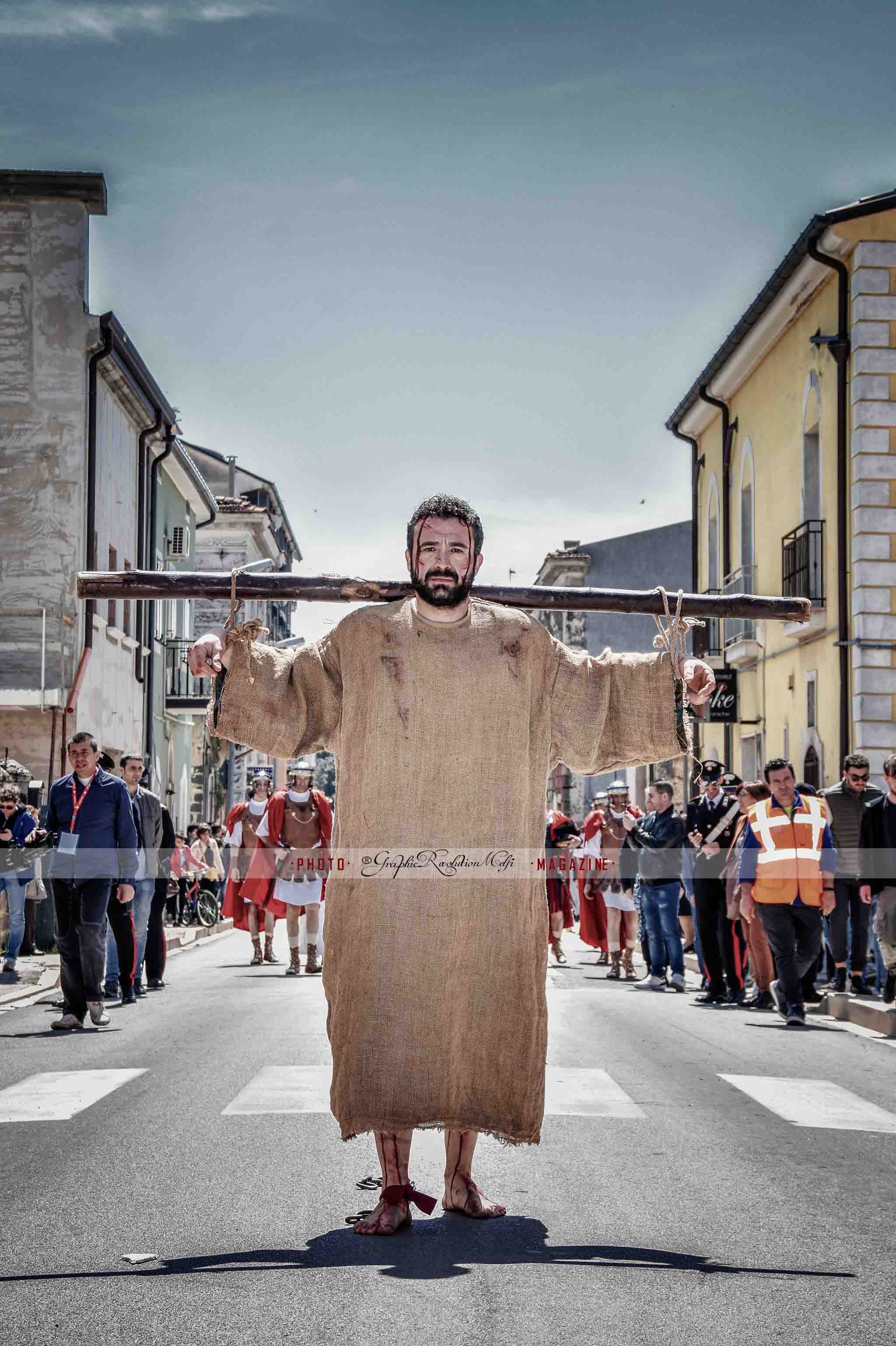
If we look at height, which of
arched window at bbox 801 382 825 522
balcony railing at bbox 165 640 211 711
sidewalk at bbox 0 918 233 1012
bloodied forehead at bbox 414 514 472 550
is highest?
arched window at bbox 801 382 825 522

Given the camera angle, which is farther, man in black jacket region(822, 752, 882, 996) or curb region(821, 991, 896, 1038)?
man in black jacket region(822, 752, 882, 996)

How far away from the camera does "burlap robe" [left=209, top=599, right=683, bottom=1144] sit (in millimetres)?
5602

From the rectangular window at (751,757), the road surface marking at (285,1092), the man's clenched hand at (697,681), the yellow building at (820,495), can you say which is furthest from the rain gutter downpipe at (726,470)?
the man's clenched hand at (697,681)

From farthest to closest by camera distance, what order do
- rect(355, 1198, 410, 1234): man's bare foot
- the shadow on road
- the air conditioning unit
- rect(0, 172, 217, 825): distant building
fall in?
the air conditioning unit < rect(0, 172, 217, 825): distant building < rect(355, 1198, 410, 1234): man's bare foot < the shadow on road

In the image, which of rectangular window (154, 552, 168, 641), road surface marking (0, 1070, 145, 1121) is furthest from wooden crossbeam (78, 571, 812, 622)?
rectangular window (154, 552, 168, 641)

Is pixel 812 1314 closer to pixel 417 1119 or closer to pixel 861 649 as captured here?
pixel 417 1119

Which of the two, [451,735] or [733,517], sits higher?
[733,517]

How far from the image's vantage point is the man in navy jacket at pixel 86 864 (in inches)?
473

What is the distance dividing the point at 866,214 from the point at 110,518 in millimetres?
14584

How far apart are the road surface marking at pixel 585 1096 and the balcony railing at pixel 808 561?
14821 millimetres

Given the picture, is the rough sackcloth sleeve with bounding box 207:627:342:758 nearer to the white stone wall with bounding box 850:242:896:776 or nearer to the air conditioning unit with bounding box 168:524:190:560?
the white stone wall with bounding box 850:242:896:776

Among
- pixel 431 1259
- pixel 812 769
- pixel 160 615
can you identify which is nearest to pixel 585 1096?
pixel 431 1259

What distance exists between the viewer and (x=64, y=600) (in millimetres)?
28266

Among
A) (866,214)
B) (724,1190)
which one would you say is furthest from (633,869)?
(724,1190)
